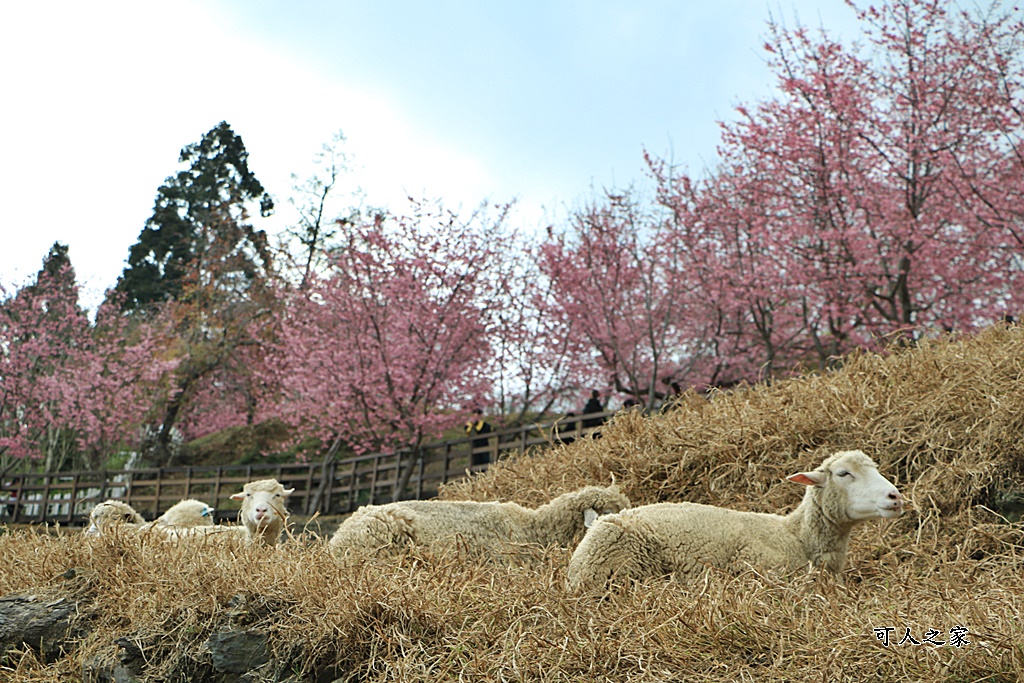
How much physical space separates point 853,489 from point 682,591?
1425 millimetres

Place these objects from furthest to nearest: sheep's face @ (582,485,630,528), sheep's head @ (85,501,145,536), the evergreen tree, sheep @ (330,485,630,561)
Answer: the evergreen tree
sheep's head @ (85,501,145,536)
sheep's face @ (582,485,630,528)
sheep @ (330,485,630,561)

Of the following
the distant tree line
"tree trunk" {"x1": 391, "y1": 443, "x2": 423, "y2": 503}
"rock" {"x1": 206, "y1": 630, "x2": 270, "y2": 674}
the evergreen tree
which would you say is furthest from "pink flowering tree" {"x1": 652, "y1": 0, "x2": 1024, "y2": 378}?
the evergreen tree

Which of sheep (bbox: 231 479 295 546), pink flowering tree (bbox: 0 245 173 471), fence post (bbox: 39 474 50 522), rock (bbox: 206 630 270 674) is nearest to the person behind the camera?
rock (bbox: 206 630 270 674)

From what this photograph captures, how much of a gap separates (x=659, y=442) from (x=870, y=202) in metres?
9.01

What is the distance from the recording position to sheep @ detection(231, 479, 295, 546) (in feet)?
23.4

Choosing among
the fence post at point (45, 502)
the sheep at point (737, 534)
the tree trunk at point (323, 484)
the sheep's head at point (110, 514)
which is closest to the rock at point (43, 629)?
the sheep's head at point (110, 514)

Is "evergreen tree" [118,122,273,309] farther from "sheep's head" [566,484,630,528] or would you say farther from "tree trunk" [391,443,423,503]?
"sheep's head" [566,484,630,528]

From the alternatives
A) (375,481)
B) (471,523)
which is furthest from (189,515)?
(375,481)

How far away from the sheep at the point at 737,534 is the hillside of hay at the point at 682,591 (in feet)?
0.65

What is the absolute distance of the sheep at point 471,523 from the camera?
6.07 metres

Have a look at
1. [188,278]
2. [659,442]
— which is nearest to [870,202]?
[659,442]

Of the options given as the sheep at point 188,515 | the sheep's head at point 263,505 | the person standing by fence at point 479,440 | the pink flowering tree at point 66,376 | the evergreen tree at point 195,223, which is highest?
the evergreen tree at point 195,223

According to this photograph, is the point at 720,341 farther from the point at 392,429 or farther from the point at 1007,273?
the point at 392,429

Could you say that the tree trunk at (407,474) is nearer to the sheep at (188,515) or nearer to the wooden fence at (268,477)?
the wooden fence at (268,477)
